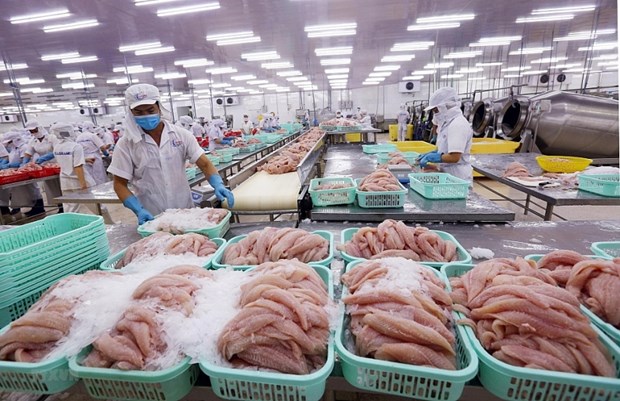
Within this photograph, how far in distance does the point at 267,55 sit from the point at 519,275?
1256cm

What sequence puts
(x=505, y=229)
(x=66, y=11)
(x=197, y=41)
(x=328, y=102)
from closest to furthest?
(x=505, y=229) < (x=66, y=11) < (x=197, y=41) < (x=328, y=102)

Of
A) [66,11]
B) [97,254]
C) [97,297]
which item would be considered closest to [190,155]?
[97,254]

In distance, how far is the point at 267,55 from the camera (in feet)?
39.4

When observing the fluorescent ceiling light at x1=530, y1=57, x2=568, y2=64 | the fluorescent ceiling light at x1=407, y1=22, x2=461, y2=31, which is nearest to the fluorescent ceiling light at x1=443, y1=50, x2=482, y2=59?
the fluorescent ceiling light at x1=407, y1=22, x2=461, y2=31

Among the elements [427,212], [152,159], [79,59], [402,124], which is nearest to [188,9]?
[152,159]

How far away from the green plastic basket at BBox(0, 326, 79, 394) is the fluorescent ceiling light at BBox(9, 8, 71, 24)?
308 inches

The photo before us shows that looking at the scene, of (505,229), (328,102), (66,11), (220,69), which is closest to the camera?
(505,229)

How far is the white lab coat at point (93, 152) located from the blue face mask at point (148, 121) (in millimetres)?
5873

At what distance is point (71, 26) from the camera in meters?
7.20

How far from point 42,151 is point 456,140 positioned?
386 inches

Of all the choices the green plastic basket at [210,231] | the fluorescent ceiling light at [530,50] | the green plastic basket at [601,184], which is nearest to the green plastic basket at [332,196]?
the green plastic basket at [210,231]

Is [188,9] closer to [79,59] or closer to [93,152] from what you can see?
[93,152]

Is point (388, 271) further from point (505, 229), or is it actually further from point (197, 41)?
point (197, 41)

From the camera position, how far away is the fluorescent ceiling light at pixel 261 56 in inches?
457
